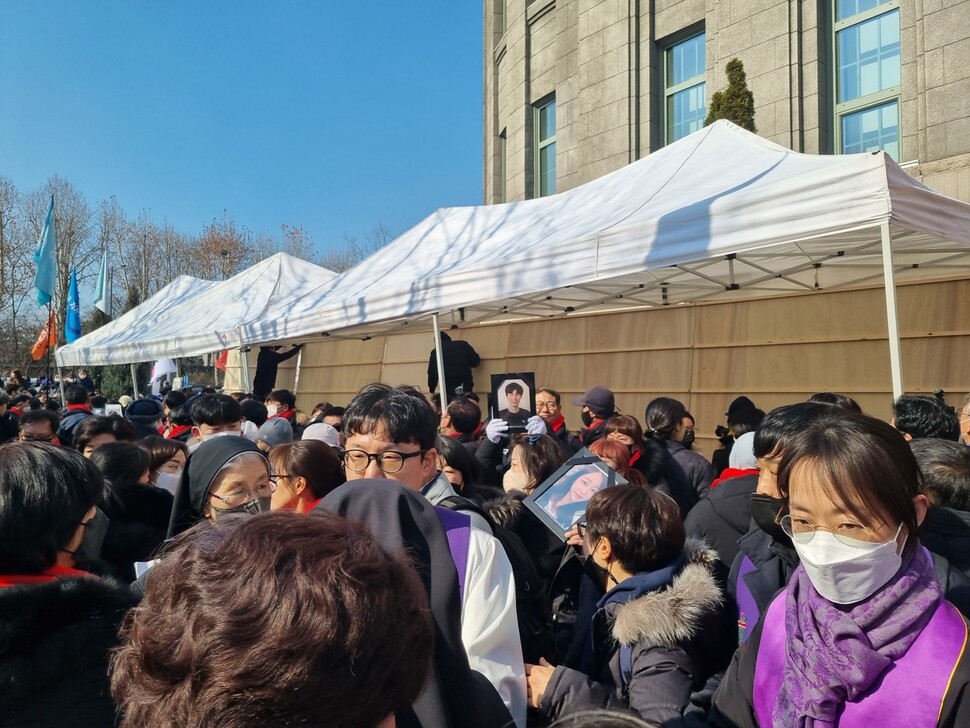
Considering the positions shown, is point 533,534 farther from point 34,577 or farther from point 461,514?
point 34,577

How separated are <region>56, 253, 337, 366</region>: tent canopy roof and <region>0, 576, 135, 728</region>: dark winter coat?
9.44m

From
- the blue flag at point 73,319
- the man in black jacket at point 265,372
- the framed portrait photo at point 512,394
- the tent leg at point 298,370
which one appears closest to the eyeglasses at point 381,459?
the framed portrait photo at point 512,394

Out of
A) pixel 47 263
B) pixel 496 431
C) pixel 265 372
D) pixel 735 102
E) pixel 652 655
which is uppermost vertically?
pixel 735 102

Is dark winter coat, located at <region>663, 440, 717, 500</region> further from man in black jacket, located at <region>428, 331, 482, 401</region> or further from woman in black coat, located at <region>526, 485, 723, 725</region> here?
man in black jacket, located at <region>428, 331, 482, 401</region>

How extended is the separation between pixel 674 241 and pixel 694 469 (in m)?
1.68

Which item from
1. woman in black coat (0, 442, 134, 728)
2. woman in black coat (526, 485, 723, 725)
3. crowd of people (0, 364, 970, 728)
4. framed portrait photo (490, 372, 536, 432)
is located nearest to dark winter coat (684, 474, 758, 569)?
crowd of people (0, 364, 970, 728)

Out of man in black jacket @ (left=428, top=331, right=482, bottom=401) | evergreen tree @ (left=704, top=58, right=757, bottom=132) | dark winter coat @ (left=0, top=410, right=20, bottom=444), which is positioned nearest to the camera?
dark winter coat @ (left=0, top=410, right=20, bottom=444)

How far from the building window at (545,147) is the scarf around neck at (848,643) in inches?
608

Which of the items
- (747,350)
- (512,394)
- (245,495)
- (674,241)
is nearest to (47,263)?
(512,394)

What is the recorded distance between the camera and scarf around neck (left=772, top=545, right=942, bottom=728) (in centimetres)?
146

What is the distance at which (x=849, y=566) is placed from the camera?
5.26ft

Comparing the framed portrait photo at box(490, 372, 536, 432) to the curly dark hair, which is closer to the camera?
the curly dark hair

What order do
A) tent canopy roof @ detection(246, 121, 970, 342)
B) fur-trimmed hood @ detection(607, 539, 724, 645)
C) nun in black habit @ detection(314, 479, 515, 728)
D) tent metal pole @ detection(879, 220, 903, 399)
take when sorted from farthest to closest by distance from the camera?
tent canopy roof @ detection(246, 121, 970, 342) → tent metal pole @ detection(879, 220, 903, 399) → fur-trimmed hood @ detection(607, 539, 724, 645) → nun in black habit @ detection(314, 479, 515, 728)

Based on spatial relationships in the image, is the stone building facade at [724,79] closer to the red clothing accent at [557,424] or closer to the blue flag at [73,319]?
the red clothing accent at [557,424]
